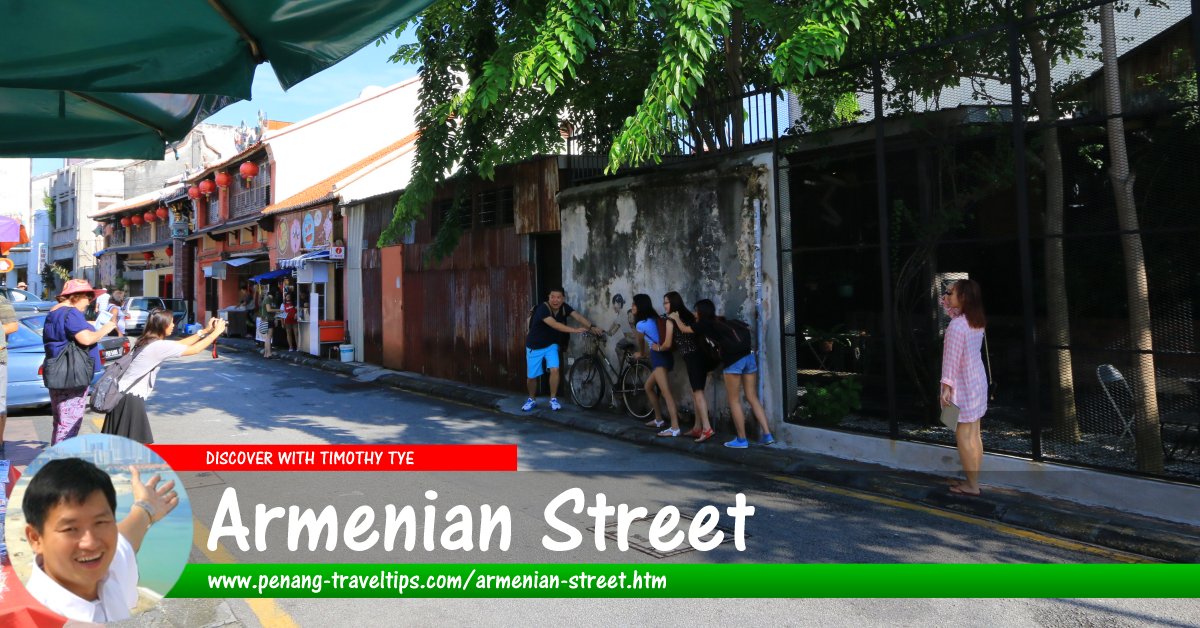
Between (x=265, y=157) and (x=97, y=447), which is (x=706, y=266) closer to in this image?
(x=97, y=447)

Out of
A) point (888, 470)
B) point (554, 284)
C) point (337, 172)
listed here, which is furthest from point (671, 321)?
point (337, 172)

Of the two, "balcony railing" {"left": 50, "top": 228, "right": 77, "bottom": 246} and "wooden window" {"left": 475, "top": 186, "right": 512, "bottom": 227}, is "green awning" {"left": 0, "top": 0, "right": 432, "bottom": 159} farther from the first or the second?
"balcony railing" {"left": 50, "top": 228, "right": 77, "bottom": 246}

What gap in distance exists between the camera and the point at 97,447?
2.23 m

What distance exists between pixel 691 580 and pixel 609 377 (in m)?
6.14

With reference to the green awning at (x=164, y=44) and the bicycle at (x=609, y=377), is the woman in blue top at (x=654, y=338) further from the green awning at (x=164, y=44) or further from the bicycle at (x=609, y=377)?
the green awning at (x=164, y=44)

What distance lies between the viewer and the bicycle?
10.3 metres

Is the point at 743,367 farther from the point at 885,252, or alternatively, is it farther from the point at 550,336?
the point at 550,336

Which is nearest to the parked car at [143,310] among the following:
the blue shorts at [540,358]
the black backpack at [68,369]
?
the blue shorts at [540,358]

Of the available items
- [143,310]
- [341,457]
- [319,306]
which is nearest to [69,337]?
[341,457]

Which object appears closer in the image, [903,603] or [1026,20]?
[903,603]

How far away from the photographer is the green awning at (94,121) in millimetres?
2916

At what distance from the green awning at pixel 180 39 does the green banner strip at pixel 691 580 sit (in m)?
3.07

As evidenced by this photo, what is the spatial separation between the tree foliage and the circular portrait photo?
5.66 metres

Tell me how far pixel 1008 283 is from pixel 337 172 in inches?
909
